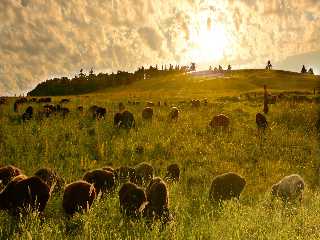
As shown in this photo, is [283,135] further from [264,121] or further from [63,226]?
[63,226]

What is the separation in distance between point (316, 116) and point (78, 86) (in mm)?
165329

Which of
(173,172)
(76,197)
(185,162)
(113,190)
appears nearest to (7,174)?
(76,197)

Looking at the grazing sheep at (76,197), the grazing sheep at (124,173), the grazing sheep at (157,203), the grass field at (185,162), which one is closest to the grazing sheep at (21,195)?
the grass field at (185,162)

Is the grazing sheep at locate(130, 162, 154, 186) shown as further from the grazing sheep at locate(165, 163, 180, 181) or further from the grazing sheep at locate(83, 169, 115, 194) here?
the grazing sheep at locate(165, 163, 180, 181)

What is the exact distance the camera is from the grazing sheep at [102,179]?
29.5 ft

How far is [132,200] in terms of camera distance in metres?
7.97

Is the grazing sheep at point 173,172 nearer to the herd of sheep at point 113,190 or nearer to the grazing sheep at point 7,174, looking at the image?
the herd of sheep at point 113,190

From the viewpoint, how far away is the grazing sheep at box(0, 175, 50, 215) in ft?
24.3

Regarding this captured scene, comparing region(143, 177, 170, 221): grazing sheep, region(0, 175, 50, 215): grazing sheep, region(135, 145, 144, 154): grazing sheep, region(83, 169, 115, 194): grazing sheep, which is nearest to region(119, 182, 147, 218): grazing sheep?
region(143, 177, 170, 221): grazing sheep

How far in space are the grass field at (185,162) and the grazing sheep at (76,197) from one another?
189 mm

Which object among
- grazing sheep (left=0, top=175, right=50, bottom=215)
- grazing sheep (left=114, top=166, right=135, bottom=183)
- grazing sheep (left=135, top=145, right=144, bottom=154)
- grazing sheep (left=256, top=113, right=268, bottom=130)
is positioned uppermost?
grazing sheep (left=0, top=175, right=50, bottom=215)

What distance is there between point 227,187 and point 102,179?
8.84 feet

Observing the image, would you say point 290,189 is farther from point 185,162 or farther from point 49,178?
point 49,178

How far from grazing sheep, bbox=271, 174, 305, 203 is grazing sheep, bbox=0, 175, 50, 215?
5.12 metres
